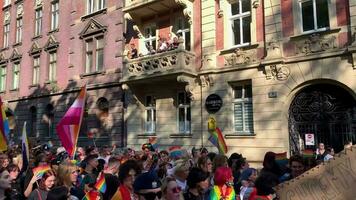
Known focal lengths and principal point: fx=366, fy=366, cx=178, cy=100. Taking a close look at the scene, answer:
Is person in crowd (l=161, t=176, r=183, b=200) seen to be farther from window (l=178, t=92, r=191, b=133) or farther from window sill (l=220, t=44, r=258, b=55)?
window (l=178, t=92, r=191, b=133)

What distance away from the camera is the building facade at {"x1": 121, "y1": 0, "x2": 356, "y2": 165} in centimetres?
1173

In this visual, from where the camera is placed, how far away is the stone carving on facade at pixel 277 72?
1252 centimetres

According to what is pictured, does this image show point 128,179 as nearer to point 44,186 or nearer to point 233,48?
point 44,186

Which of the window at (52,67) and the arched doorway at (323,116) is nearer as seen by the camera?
the arched doorway at (323,116)

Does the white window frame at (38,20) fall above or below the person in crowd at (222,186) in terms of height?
above

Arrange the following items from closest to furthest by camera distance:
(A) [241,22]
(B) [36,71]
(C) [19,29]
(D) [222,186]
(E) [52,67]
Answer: (D) [222,186], (A) [241,22], (E) [52,67], (B) [36,71], (C) [19,29]

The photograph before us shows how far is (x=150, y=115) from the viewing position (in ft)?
55.2

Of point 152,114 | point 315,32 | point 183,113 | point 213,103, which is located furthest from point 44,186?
point 152,114

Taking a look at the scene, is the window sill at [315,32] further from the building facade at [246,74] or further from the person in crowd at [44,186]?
the person in crowd at [44,186]

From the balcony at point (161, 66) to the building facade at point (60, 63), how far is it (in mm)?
2169

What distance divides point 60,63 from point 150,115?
796 centimetres

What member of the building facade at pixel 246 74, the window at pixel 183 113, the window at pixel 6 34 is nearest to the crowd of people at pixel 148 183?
the building facade at pixel 246 74

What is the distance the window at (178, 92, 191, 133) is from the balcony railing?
1416mm

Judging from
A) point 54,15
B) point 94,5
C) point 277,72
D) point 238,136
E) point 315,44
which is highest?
point 54,15
